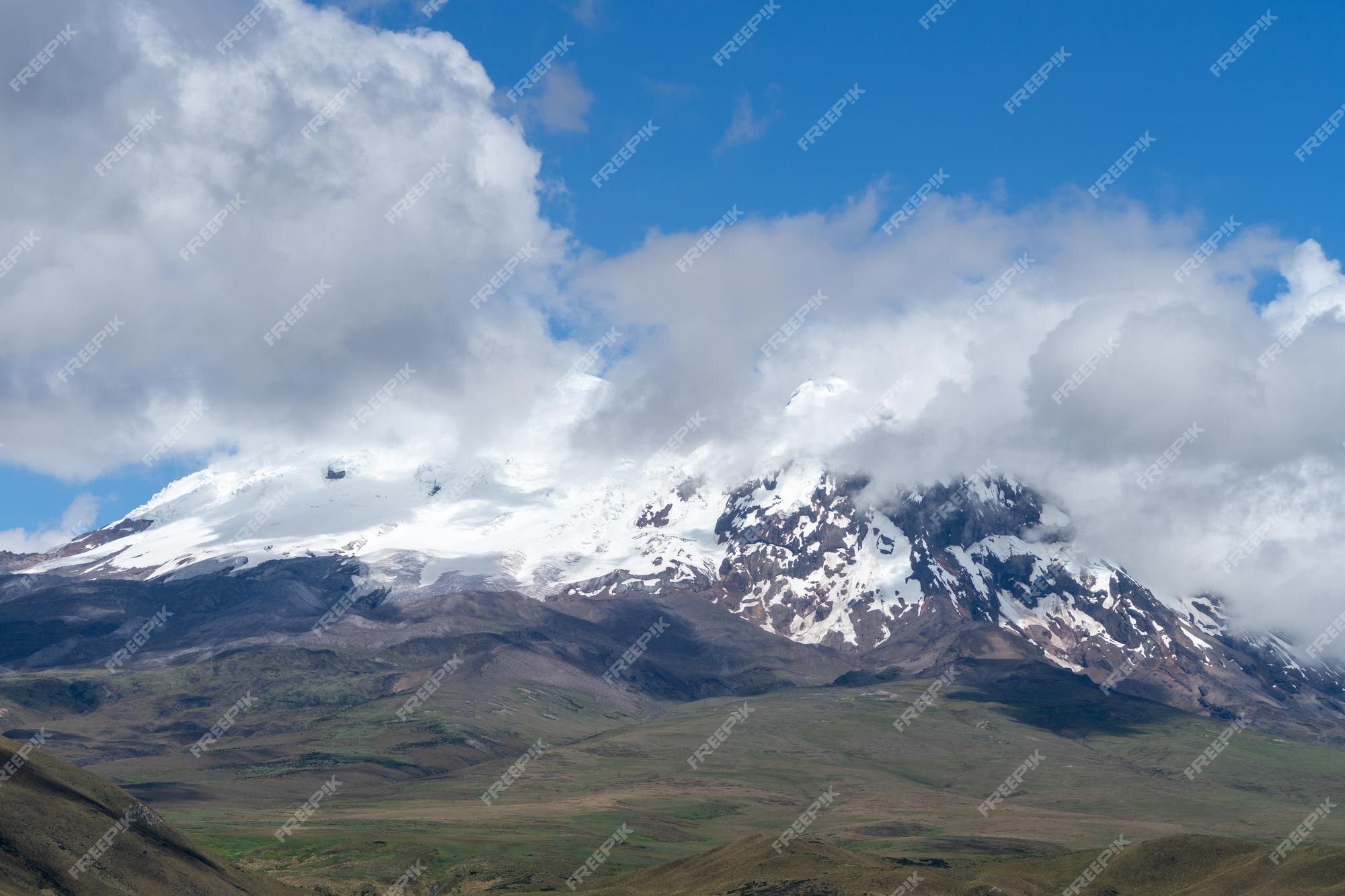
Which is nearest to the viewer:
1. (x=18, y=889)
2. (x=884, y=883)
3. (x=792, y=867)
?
(x=18, y=889)

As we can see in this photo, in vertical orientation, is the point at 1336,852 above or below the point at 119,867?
below

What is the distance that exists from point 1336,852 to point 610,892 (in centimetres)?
9714

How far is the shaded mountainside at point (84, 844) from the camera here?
15188cm

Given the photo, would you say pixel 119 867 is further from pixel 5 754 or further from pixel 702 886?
pixel 702 886

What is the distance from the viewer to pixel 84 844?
162 meters

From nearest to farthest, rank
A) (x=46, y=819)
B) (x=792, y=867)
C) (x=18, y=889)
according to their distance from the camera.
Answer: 1. (x=18, y=889)
2. (x=46, y=819)
3. (x=792, y=867)

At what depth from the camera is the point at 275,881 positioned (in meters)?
200

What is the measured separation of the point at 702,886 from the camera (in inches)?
7785

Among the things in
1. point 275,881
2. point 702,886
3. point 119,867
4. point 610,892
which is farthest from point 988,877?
point 119,867

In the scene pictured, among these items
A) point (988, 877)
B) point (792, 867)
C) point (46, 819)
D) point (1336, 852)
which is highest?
point (46, 819)

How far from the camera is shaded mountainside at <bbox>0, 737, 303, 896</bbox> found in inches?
5979

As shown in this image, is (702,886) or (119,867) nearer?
(119,867)

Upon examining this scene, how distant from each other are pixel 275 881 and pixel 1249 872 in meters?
135

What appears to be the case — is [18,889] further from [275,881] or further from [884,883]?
[884,883]
